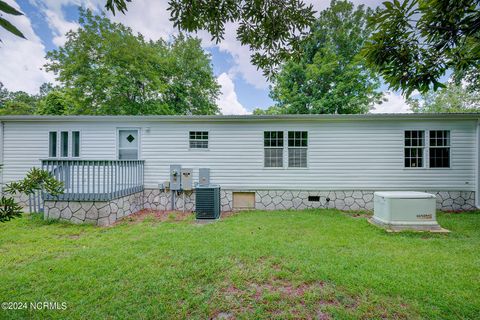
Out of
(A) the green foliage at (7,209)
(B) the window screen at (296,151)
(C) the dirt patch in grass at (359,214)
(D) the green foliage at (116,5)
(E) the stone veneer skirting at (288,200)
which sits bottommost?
(C) the dirt patch in grass at (359,214)

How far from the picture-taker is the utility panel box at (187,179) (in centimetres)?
709

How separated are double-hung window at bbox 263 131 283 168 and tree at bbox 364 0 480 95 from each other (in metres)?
4.48

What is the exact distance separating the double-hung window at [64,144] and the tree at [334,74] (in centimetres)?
1264

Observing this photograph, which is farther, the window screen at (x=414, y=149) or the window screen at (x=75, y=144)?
the window screen at (x=75, y=144)

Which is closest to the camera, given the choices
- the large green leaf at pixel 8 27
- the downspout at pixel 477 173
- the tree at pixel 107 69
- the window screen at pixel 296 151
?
the large green leaf at pixel 8 27

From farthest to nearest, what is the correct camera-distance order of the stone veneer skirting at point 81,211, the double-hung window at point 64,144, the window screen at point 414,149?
the double-hung window at point 64,144 < the window screen at point 414,149 < the stone veneer skirting at point 81,211

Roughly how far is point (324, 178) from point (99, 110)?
599 inches

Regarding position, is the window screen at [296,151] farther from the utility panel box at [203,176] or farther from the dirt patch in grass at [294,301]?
the dirt patch in grass at [294,301]

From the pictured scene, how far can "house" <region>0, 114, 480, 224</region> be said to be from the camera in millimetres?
6943

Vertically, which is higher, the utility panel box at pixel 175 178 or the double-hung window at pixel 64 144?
the double-hung window at pixel 64 144

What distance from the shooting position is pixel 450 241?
4.21 meters

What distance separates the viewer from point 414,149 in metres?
7.08

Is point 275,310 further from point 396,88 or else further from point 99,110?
point 99,110

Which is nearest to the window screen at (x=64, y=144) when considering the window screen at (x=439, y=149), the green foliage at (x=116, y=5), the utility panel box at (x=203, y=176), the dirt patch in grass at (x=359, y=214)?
the utility panel box at (x=203, y=176)
